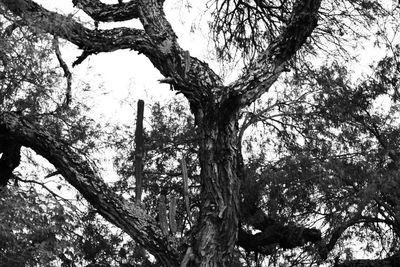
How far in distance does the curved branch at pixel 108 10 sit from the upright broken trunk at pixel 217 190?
5.05 feet

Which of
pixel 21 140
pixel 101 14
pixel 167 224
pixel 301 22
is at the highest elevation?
pixel 101 14

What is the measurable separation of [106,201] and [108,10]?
225 centimetres

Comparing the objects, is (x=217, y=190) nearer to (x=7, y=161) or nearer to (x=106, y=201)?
(x=106, y=201)

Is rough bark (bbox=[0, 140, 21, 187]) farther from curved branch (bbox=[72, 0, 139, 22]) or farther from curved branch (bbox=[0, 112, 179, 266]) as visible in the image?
curved branch (bbox=[72, 0, 139, 22])

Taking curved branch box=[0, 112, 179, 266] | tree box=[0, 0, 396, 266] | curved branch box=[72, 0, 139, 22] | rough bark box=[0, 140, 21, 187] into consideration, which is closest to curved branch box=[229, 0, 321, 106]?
tree box=[0, 0, 396, 266]

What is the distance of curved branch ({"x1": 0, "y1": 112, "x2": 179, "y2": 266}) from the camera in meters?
6.18

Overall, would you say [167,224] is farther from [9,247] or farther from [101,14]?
[101,14]

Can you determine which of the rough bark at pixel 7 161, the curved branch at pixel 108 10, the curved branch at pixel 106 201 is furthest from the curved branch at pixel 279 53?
the rough bark at pixel 7 161

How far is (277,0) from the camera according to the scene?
9.27 meters

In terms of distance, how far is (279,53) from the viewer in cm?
684

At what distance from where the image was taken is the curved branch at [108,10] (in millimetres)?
7570

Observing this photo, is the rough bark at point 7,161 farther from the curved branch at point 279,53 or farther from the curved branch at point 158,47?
the curved branch at point 279,53

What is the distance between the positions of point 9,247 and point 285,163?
3366 mm

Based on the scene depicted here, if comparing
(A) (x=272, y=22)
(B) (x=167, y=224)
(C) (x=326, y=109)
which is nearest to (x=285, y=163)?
(C) (x=326, y=109)
